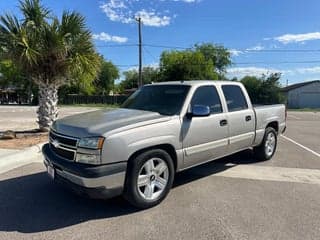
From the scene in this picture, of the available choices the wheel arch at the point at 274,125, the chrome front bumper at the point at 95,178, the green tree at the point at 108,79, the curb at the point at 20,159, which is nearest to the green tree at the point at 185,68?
the green tree at the point at 108,79

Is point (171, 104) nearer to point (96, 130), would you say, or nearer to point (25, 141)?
point (96, 130)

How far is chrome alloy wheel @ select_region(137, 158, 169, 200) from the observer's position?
4.71 meters

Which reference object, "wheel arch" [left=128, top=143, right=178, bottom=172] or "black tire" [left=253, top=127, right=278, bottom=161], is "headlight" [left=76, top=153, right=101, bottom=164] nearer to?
"wheel arch" [left=128, top=143, right=178, bottom=172]

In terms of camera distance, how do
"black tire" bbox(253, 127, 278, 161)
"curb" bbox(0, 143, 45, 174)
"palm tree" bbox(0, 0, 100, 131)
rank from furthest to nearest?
"palm tree" bbox(0, 0, 100, 131), "black tire" bbox(253, 127, 278, 161), "curb" bbox(0, 143, 45, 174)

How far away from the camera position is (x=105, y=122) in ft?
15.4

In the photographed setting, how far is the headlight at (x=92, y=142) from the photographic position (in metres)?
4.24

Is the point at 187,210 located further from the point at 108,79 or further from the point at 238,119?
the point at 108,79

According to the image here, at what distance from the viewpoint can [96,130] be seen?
438 cm

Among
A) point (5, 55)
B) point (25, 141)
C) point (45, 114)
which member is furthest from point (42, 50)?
point (25, 141)

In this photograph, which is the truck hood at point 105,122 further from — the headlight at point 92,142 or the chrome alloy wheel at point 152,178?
the chrome alloy wheel at point 152,178

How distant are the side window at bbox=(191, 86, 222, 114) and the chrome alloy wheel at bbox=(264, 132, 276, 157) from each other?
223cm

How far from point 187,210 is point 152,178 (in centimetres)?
66

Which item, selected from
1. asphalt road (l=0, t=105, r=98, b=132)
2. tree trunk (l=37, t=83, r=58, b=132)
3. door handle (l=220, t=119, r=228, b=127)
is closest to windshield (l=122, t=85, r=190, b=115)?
door handle (l=220, t=119, r=228, b=127)

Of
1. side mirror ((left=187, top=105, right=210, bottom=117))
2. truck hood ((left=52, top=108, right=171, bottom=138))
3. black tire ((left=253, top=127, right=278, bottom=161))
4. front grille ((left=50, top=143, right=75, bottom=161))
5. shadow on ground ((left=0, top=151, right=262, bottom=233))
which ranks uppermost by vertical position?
side mirror ((left=187, top=105, right=210, bottom=117))
